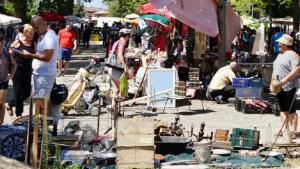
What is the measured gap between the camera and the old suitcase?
Result: 10.1 m

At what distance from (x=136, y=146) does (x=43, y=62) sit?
2319 millimetres

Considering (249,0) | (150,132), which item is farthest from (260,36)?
(249,0)

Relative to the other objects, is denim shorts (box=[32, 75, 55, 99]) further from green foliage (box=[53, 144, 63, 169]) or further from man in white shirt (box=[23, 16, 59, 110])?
green foliage (box=[53, 144, 63, 169])

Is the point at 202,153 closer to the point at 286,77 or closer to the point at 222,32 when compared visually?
the point at 286,77

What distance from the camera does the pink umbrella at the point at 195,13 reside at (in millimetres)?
16719

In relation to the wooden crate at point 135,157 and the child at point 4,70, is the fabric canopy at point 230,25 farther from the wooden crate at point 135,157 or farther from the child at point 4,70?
the wooden crate at point 135,157

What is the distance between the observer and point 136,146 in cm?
842

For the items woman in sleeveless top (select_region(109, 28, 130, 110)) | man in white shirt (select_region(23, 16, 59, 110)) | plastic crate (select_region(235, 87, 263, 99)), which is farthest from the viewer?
plastic crate (select_region(235, 87, 263, 99))

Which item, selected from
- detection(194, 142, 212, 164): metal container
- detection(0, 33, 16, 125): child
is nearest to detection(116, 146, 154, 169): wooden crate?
detection(194, 142, 212, 164): metal container

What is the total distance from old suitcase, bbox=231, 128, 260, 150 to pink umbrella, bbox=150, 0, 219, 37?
691 cm

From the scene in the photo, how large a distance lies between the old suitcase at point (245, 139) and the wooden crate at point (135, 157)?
6.91 ft

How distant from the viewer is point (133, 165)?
846 cm

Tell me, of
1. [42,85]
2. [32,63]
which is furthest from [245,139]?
[32,63]

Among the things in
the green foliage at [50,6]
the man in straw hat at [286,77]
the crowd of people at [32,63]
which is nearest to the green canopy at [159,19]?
the crowd of people at [32,63]
